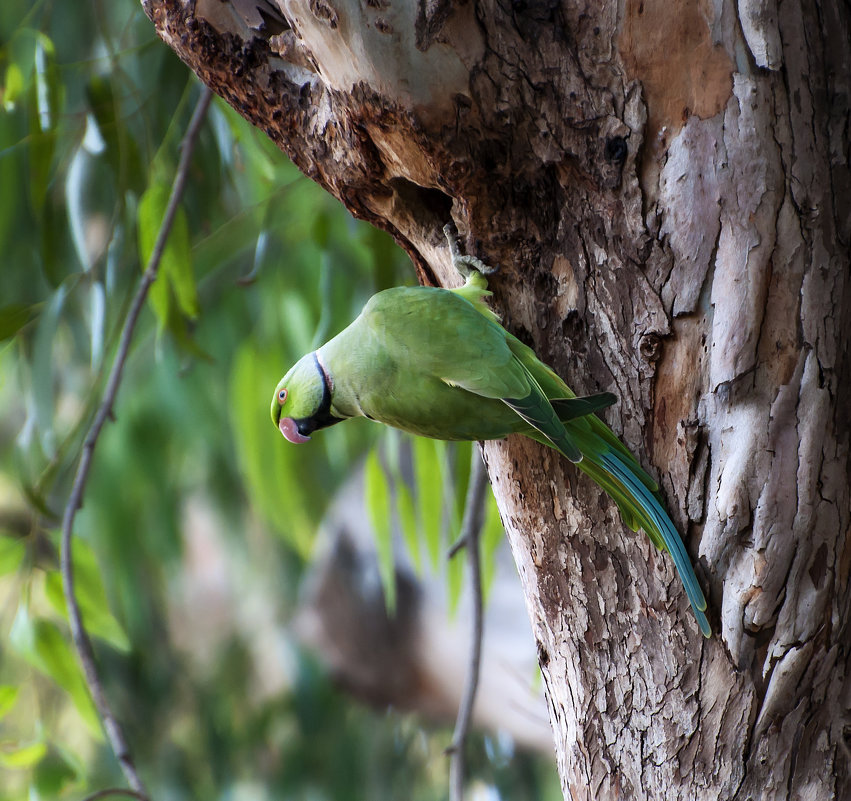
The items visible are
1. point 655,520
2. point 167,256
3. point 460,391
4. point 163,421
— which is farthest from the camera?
point 163,421

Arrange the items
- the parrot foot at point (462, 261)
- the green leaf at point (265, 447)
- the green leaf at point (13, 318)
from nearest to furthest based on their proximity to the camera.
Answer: the parrot foot at point (462, 261)
the green leaf at point (13, 318)
the green leaf at point (265, 447)

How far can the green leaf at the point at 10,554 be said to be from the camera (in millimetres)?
1476

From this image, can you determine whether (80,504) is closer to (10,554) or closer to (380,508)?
(10,554)

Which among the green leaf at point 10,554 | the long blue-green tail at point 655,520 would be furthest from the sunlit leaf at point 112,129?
the long blue-green tail at point 655,520

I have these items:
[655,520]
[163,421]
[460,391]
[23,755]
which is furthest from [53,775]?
[163,421]

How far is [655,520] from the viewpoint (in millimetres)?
868

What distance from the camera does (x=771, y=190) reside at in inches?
34.3

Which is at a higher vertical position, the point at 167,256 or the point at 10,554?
the point at 167,256

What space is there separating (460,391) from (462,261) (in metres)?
0.15

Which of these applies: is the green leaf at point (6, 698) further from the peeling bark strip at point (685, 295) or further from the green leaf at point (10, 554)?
the peeling bark strip at point (685, 295)

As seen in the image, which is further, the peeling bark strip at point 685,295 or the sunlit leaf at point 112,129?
the sunlit leaf at point 112,129

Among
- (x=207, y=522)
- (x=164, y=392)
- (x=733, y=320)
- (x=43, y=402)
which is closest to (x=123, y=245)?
(x=43, y=402)

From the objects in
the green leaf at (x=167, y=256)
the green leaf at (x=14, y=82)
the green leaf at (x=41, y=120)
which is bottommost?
the green leaf at (x=167, y=256)

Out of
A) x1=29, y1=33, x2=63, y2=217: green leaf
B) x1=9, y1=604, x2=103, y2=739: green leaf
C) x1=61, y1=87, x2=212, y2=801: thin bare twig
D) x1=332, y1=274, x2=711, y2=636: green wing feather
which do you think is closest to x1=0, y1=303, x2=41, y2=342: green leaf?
x1=29, y1=33, x2=63, y2=217: green leaf
